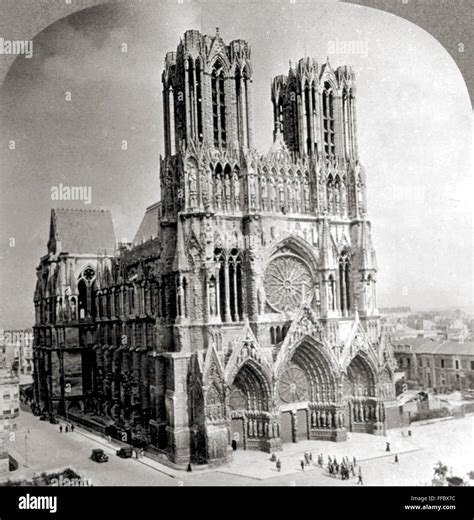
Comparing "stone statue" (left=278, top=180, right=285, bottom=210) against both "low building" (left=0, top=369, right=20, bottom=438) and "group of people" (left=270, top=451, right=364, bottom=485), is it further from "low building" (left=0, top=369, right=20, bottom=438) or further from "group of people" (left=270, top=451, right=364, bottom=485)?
"low building" (left=0, top=369, right=20, bottom=438)

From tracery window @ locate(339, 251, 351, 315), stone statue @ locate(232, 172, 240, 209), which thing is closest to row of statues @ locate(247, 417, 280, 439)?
tracery window @ locate(339, 251, 351, 315)

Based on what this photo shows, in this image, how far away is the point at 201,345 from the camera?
22.9 meters

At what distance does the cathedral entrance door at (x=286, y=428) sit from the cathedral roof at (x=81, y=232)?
369 inches

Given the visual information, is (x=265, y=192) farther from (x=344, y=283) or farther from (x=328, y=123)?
(x=344, y=283)

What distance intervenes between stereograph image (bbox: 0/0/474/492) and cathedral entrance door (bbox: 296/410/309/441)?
3.5 inches

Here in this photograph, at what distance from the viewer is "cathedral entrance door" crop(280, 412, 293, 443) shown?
2391 cm

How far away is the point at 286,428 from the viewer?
24109 millimetres

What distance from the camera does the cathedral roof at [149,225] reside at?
24.6m

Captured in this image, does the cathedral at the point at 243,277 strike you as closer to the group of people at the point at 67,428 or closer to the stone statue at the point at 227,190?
the stone statue at the point at 227,190

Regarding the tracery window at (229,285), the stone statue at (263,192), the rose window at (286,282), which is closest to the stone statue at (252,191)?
the stone statue at (263,192)

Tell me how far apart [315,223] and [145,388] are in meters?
8.93
